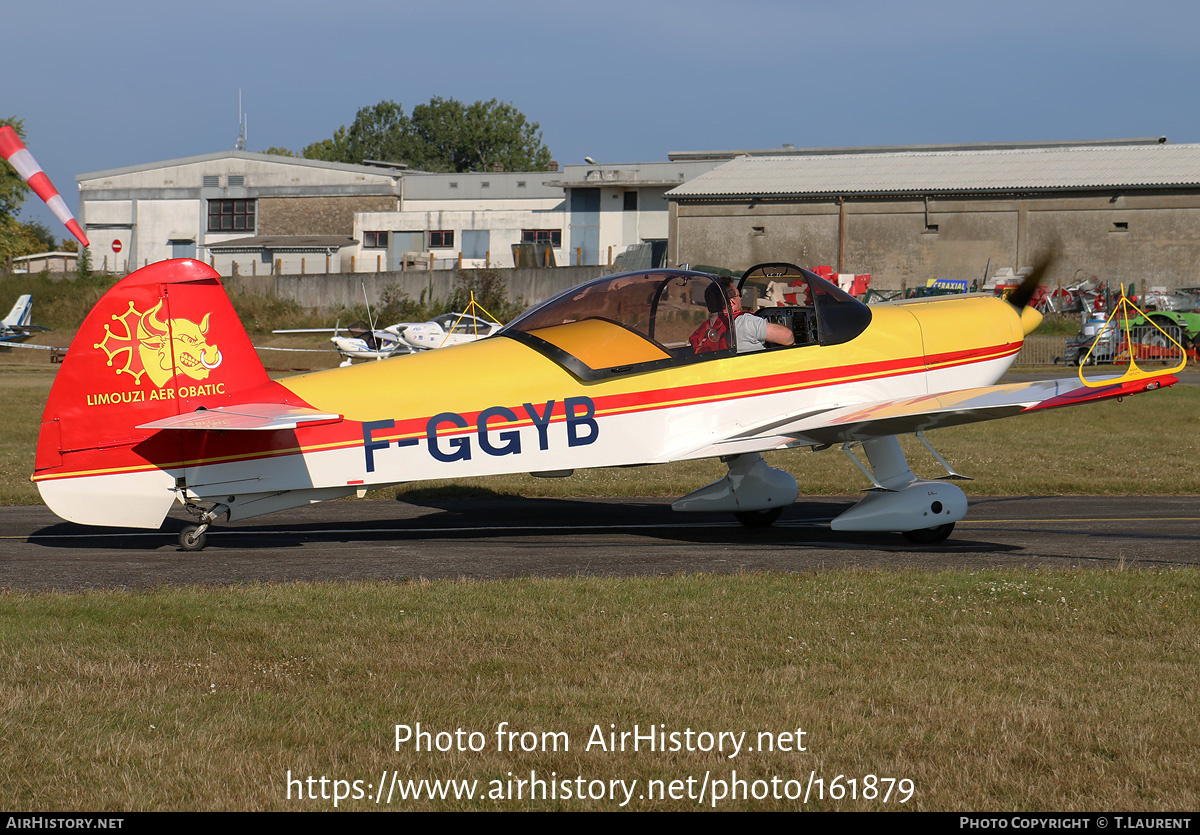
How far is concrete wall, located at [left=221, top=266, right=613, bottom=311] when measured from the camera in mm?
46375

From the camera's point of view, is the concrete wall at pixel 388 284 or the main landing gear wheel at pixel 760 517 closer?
the main landing gear wheel at pixel 760 517

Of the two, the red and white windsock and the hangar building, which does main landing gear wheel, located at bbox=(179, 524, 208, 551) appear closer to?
the red and white windsock

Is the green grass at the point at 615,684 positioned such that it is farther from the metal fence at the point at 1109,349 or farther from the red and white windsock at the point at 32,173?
the metal fence at the point at 1109,349

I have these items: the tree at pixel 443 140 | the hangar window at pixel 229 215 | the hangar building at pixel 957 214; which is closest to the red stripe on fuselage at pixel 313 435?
the hangar building at pixel 957 214

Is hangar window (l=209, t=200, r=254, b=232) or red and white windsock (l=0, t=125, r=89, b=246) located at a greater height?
hangar window (l=209, t=200, r=254, b=232)

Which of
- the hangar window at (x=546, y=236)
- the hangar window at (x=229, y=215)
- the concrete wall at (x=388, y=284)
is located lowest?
the concrete wall at (x=388, y=284)

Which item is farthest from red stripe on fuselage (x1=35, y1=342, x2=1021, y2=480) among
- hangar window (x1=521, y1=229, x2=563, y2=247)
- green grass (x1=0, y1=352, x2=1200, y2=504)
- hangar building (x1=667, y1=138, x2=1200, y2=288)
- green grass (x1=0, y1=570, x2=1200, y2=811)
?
hangar window (x1=521, y1=229, x2=563, y2=247)

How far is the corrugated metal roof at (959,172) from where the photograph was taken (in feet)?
145

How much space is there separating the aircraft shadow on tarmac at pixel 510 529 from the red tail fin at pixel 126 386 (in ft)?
3.73

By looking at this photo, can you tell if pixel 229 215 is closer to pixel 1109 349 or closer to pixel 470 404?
pixel 1109 349

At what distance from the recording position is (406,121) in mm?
132875

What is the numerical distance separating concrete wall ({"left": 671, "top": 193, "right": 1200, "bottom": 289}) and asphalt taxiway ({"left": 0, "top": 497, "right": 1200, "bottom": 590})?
1321 inches

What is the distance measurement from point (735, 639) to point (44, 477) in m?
5.73
